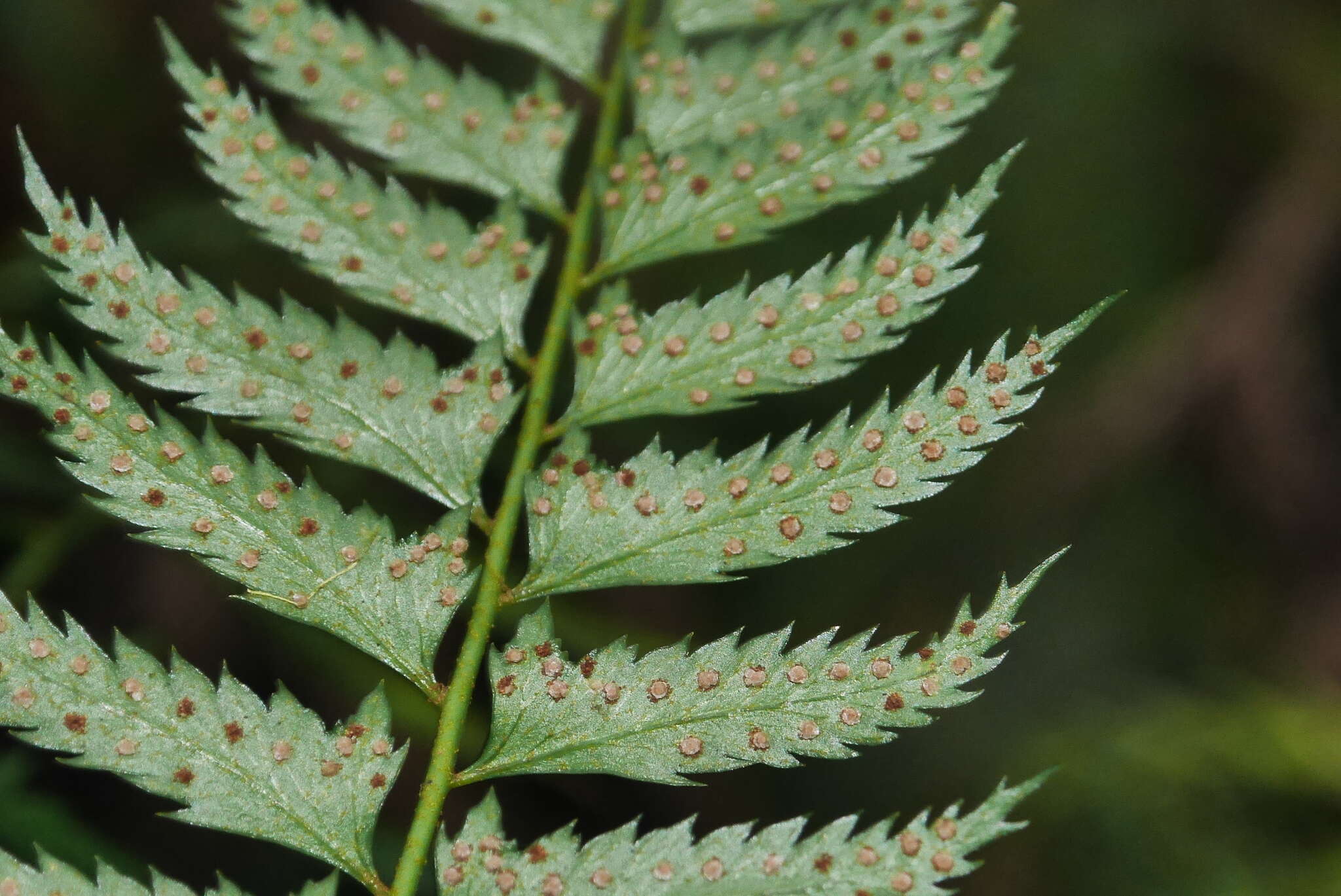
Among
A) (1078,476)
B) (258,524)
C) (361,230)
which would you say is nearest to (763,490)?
(258,524)

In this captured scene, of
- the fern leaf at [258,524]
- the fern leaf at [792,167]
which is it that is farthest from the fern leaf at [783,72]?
the fern leaf at [258,524]

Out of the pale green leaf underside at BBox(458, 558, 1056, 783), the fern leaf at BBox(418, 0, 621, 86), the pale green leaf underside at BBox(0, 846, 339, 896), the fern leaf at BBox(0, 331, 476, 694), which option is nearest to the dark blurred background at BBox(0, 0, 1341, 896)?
the fern leaf at BBox(418, 0, 621, 86)

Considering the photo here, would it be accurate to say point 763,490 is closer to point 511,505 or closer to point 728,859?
point 511,505

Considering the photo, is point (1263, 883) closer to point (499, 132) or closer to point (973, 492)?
point (973, 492)

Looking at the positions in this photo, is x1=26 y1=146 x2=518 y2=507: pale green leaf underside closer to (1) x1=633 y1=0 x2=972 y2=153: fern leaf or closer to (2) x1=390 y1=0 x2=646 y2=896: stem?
(2) x1=390 y1=0 x2=646 y2=896: stem

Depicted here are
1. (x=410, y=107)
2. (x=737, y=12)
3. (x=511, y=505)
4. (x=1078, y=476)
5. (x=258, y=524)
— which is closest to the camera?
(x=258, y=524)

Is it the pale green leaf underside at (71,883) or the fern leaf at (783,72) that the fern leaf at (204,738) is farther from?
the fern leaf at (783,72)
